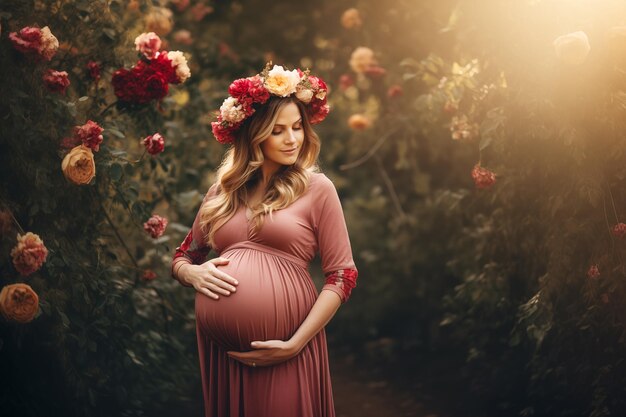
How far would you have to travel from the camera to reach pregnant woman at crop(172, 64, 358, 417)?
9.80ft

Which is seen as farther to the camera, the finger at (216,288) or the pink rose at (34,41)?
the pink rose at (34,41)

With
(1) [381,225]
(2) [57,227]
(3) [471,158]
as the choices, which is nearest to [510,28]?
(3) [471,158]

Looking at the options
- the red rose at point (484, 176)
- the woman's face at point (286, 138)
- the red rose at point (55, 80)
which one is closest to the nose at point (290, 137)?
the woman's face at point (286, 138)

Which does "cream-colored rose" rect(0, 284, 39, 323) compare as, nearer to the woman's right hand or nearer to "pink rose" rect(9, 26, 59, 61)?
the woman's right hand

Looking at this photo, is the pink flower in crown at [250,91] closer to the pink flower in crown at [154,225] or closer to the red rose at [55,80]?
the red rose at [55,80]

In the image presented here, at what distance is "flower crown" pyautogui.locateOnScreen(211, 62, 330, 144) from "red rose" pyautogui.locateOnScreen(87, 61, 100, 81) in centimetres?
132

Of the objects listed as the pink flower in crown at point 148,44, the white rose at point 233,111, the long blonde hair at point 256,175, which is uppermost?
the pink flower in crown at point 148,44


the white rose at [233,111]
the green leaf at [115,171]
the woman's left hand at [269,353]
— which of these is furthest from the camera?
the green leaf at [115,171]

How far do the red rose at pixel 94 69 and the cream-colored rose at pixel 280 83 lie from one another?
156 cm

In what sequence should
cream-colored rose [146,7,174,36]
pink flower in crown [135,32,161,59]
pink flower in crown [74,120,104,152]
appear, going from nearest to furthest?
1. pink flower in crown [74,120,104,152]
2. pink flower in crown [135,32,161,59]
3. cream-colored rose [146,7,174,36]

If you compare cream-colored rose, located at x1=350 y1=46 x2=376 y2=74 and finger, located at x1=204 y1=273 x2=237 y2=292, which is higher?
cream-colored rose, located at x1=350 y1=46 x2=376 y2=74

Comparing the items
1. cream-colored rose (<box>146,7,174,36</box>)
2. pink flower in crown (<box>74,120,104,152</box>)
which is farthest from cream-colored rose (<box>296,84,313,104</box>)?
cream-colored rose (<box>146,7,174,36</box>)

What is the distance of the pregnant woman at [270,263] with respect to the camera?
2986 millimetres

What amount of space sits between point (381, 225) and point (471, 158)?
7.59ft
